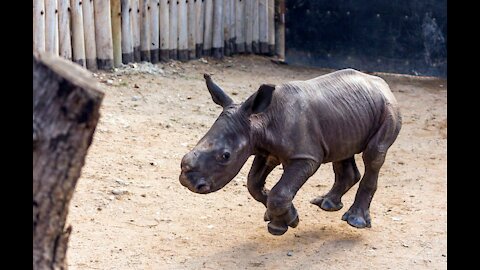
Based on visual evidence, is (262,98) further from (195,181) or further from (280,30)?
(280,30)

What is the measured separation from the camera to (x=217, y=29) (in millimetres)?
12125

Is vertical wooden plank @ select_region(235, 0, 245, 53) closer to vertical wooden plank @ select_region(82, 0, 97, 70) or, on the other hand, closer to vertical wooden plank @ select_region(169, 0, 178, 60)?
vertical wooden plank @ select_region(169, 0, 178, 60)

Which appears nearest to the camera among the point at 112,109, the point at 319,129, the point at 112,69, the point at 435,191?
the point at 319,129

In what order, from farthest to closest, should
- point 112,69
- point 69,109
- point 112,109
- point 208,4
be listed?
point 208,4 → point 112,69 → point 112,109 → point 69,109

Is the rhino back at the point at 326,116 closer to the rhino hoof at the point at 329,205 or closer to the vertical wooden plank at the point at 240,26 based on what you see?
the rhino hoof at the point at 329,205

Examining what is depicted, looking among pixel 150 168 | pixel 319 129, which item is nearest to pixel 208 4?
pixel 150 168

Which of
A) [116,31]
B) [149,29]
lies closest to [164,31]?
[149,29]

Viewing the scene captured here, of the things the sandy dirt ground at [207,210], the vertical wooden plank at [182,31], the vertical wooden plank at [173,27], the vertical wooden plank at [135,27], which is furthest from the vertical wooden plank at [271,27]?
the sandy dirt ground at [207,210]

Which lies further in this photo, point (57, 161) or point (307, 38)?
point (307, 38)

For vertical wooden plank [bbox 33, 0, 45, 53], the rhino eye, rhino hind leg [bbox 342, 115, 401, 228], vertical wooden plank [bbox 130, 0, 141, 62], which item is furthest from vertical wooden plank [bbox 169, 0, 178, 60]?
the rhino eye

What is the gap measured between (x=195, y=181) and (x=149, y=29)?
5.80 meters
